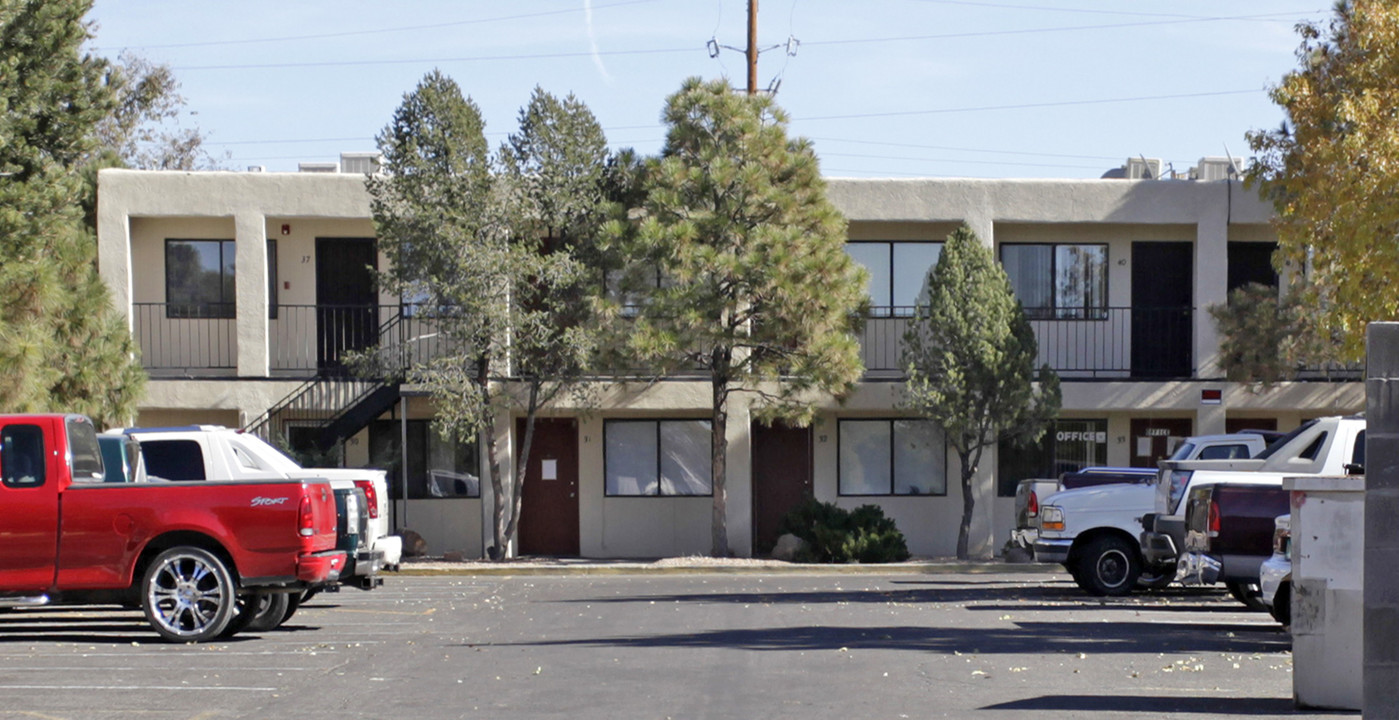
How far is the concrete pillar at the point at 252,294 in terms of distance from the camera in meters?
26.5

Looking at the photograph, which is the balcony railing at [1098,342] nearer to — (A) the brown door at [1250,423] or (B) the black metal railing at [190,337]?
(A) the brown door at [1250,423]

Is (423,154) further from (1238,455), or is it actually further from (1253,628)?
Result: (1253,628)

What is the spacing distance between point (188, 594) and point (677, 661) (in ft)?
14.6

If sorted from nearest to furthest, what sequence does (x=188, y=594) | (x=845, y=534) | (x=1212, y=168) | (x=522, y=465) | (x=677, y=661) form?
(x=677, y=661), (x=188, y=594), (x=845, y=534), (x=522, y=465), (x=1212, y=168)

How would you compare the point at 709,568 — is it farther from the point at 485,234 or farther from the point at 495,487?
the point at 485,234

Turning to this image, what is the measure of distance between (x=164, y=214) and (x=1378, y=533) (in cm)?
2340

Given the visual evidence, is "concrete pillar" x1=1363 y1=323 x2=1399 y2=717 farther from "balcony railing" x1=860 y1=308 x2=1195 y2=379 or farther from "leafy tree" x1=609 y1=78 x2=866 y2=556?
"balcony railing" x1=860 y1=308 x2=1195 y2=379

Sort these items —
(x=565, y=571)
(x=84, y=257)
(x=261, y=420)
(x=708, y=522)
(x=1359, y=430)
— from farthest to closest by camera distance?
(x=708, y=522), (x=261, y=420), (x=565, y=571), (x=84, y=257), (x=1359, y=430)

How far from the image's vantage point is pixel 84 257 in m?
20.2

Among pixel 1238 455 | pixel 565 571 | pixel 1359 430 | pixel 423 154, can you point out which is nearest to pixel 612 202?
pixel 423 154

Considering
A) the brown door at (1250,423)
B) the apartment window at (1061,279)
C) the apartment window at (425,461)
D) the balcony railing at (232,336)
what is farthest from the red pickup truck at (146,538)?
the brown door at (1250,423)

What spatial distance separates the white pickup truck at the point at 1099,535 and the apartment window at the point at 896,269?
31.6ft

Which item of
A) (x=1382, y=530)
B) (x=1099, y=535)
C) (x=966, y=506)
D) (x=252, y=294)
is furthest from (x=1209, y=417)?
(x=1382, y=530)

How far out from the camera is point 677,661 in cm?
1206
